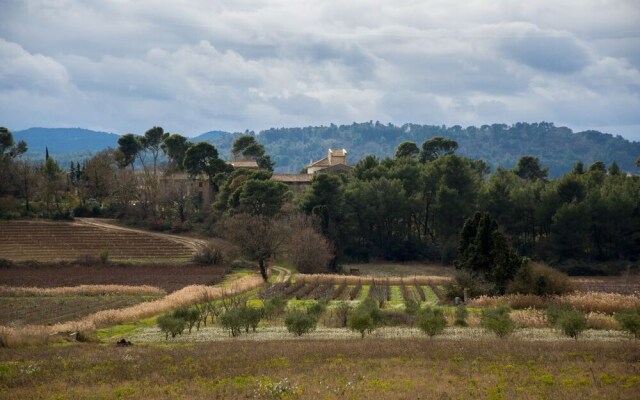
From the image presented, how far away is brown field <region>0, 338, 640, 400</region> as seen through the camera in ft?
66.1

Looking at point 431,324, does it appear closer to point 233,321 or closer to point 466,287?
point 233,321

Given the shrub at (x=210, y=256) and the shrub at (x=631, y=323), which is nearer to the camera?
the shrub at (x=631, y=323)

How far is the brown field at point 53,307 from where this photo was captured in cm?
4078

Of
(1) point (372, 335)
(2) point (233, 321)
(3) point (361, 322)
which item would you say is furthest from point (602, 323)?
(2) point (233, 321)

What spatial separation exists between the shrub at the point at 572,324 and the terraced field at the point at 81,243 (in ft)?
177

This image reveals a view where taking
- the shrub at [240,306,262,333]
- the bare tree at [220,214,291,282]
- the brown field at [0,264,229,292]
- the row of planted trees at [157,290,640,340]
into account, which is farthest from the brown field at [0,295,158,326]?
the bare tree at [220,214,291,282]

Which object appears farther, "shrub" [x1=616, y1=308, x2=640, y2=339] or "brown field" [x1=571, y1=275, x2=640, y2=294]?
"brown field" [x1=571, y1=275, x2=640, y2=294]

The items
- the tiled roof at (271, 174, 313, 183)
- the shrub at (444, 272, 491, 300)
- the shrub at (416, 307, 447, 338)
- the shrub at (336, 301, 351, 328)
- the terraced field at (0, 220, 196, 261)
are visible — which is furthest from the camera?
the tiled roof at (271, 174, 313, 183)

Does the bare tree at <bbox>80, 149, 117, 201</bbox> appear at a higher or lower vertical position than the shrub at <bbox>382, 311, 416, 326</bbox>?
higher

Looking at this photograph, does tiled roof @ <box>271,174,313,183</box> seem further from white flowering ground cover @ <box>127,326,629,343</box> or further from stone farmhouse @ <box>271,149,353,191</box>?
white flowering ground cover @ <box>127,326,629,343</box>

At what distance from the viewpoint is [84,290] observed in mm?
55719

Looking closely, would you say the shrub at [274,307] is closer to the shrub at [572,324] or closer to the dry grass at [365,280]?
the shrub at [572,324]

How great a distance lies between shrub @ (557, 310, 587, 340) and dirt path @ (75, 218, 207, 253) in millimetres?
56338

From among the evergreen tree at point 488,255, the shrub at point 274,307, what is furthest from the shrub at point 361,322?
the evergreen tree at point 488,255
